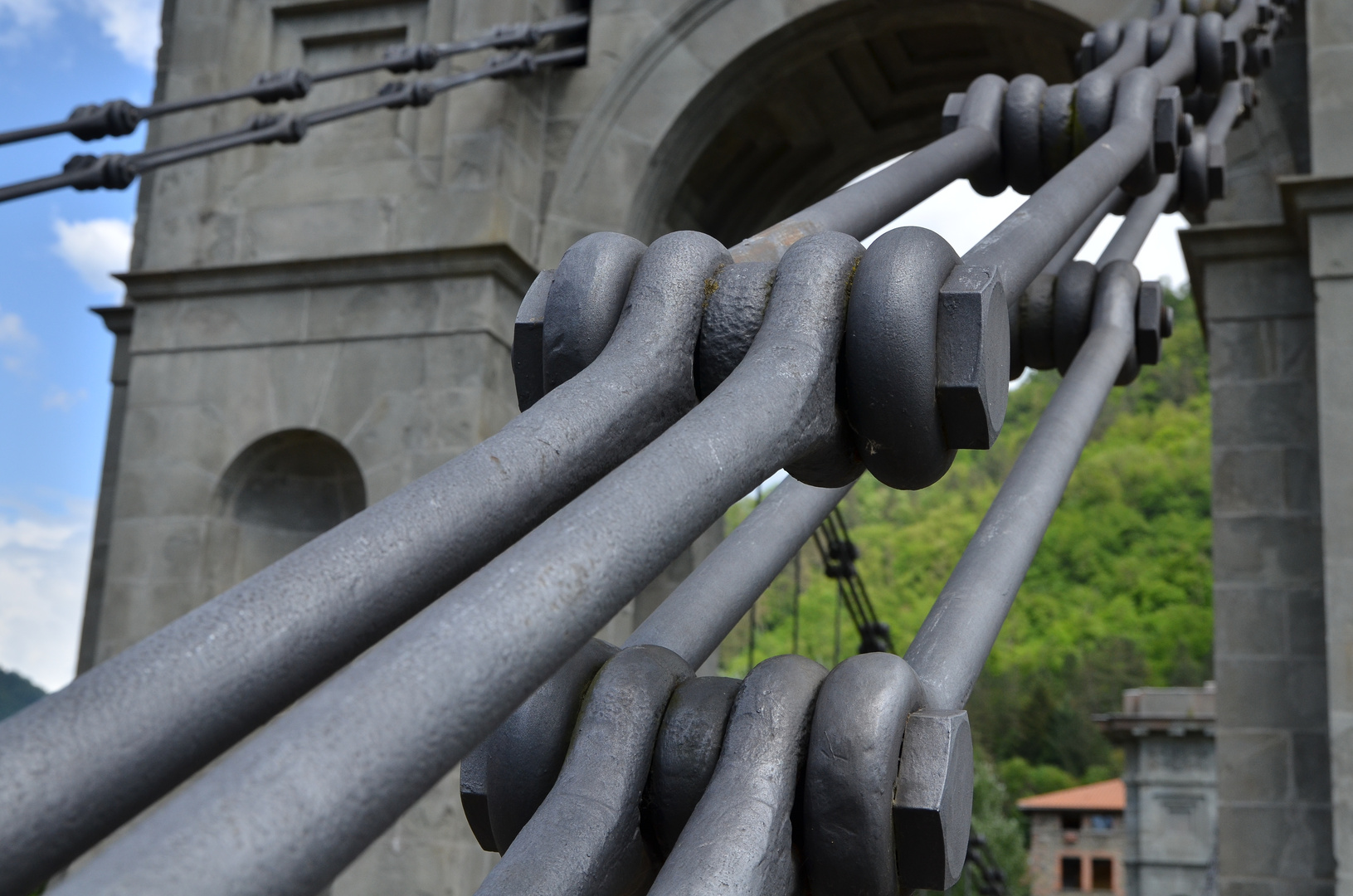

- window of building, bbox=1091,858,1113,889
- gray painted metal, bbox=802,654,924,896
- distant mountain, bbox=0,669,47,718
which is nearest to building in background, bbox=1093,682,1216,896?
gray painted metal, bbox=802,654,924,896

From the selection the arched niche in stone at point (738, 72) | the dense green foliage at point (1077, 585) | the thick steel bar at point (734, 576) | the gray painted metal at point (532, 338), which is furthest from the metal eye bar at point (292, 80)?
the dense green foliage at point (1077, 585)

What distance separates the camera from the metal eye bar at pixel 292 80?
570 centimetres

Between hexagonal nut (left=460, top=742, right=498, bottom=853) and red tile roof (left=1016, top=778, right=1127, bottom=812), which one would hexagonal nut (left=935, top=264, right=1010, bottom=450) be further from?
red tile roof (left=1016, top=778, right=1127, bottom=812)

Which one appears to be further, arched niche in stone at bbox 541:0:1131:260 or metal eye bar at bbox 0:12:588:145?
arched niche in stone at bbox 541:0:1131:260

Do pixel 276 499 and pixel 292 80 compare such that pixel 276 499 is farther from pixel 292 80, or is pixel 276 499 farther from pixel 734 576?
pixel 734 576

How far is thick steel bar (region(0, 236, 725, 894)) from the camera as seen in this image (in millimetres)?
594

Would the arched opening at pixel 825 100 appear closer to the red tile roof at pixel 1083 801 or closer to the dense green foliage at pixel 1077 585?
the red tile roof at pixel 1083 801

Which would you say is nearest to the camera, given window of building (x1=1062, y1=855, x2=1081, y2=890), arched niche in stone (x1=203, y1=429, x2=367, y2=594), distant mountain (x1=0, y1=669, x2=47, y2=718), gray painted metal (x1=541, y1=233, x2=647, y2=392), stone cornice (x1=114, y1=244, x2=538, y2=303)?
gray painted metal (x1=541, y1=233, x2=647, y2=392)

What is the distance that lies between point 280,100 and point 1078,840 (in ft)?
152

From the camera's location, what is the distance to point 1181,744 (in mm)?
22875

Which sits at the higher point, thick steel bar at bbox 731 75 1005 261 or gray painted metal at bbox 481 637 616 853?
thick steel bar at bbox 731 75 1005 261

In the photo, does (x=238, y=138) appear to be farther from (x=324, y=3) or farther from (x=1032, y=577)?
(x=1032, y=577)

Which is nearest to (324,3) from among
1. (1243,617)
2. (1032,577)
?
(1243,617)

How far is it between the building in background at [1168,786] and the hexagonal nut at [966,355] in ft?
76.2
